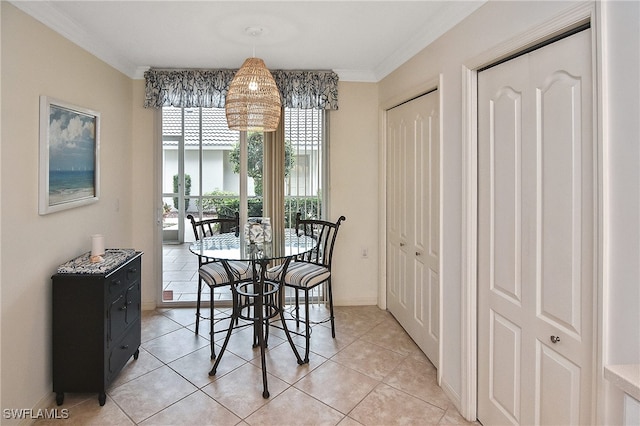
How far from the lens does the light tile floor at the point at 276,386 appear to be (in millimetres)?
2254

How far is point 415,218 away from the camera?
3203mm

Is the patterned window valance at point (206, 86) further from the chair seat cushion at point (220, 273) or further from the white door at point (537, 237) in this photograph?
the white door at point (537, 237)

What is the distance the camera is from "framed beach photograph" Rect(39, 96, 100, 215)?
7.60ft

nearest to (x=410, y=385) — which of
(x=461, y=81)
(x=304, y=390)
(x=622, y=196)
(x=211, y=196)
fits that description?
(x=304, y=390)

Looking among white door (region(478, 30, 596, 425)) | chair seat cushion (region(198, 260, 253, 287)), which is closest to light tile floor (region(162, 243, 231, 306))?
chair seat cushion (region(198, 260, 253, 287))

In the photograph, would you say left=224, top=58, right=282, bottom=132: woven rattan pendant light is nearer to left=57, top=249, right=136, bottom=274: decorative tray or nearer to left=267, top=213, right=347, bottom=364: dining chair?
left=267, top=213, right=347, bottom=364: dining chair

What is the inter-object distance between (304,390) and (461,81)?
7.36 ft

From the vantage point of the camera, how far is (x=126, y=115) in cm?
376

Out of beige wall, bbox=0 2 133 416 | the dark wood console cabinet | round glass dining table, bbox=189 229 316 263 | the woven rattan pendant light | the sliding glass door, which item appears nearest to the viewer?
beige wall, bbox=0 2 133 416

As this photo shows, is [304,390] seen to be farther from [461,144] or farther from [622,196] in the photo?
[622,196]

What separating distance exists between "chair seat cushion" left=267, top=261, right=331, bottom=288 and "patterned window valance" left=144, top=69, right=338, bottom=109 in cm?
171

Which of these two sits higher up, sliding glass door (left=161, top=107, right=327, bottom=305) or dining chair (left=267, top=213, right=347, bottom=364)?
sliding glass door (left=161, top=107, right=327, bottom=305)

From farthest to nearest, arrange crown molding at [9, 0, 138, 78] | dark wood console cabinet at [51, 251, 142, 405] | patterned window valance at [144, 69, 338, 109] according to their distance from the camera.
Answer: patterned window valance at [144, 69, 338, 109], dark wood console cabinet at [51, 251, 142, 405], crown molding at [9, 0, 138, 78]

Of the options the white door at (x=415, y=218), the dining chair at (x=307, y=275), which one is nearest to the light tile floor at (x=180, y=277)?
the dining chair at (x=307, y=275)
